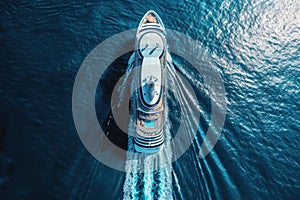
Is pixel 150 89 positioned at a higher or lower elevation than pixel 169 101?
lower

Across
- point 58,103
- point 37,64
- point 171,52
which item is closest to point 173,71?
point 171,52

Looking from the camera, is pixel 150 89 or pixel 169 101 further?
pixel 169 101

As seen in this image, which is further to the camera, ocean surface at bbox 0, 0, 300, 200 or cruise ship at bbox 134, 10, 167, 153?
cruise ship at bbox 134, 10, 167, 153

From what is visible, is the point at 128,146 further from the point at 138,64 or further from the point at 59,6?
the point at 59,6
